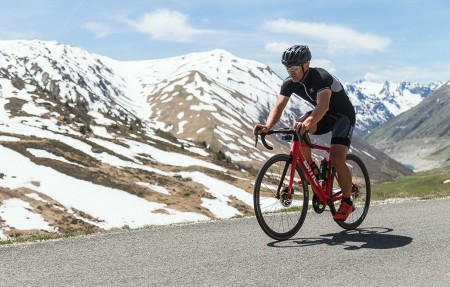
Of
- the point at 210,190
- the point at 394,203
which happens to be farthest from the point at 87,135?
the point at 394,203

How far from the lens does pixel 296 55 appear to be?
28.0ft

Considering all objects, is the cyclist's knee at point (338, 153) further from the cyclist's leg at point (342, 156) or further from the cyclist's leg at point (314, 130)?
the cyclist's leg at point (314, 130)

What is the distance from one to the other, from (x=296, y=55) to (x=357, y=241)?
11.4ft

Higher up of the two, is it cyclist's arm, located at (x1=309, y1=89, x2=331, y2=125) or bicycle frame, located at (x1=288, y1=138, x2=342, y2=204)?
cyclist's arm, located at (x1=309, y1=89, x2=331, y2=125)

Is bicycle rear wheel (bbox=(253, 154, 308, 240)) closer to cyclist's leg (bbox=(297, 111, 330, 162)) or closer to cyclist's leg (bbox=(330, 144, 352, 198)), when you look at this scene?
cyclist's leg (bbox=(297, 111, 330, 162))

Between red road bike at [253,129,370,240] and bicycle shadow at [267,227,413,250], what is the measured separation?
1.05 feet

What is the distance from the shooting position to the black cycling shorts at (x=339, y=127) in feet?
29.8

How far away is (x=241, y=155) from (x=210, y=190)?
139 metres

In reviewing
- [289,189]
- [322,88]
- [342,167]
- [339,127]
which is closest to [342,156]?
[342,167]

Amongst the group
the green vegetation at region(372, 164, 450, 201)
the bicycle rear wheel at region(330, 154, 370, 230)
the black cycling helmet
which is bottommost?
the green vegetation at region(372, 164, 450, 201)

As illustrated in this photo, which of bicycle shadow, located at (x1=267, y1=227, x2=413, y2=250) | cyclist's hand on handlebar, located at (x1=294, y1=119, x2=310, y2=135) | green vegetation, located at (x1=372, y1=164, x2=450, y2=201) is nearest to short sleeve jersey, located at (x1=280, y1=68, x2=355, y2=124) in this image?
cyclist's hand on handlebar, located at (x1=294, y1=119, x2=310, y2=135)

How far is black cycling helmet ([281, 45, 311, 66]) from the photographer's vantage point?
28.0 ft

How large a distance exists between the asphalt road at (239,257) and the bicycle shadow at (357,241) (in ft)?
0.06

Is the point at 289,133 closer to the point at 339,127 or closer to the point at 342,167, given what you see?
the point at 339,127
